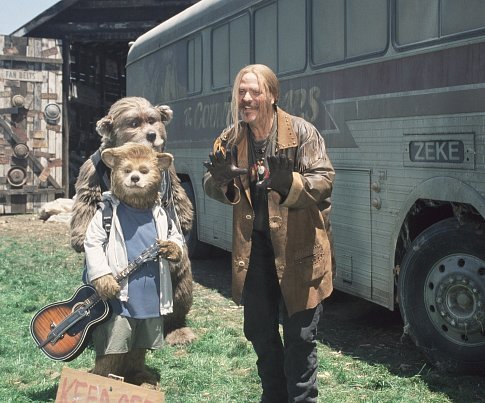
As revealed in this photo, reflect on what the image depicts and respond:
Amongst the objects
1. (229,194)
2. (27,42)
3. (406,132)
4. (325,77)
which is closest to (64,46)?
(27,42)

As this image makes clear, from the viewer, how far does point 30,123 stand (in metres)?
15.3

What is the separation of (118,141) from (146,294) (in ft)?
4.44

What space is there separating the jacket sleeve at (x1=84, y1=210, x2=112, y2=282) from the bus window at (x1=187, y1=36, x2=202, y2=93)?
185 inches

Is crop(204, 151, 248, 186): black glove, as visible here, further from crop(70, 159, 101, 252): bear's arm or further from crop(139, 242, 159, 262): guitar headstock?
crop(70, 159, 101, 252): bear's arm

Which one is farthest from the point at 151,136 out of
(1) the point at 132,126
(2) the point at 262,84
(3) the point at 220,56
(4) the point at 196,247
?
(4) the point at 196,247

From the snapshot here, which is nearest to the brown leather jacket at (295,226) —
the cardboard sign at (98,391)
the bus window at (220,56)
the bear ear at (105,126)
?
the cardboard sign at (98,391)

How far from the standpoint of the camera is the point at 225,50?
792 centimetres

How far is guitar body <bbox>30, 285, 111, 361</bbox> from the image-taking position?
4.24 m

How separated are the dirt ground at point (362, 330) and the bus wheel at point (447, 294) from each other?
233mm

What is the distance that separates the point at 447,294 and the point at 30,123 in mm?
12192

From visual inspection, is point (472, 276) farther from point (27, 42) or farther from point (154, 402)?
point (27, 42)

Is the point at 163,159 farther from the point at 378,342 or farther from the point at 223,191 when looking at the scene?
the point at 378,342

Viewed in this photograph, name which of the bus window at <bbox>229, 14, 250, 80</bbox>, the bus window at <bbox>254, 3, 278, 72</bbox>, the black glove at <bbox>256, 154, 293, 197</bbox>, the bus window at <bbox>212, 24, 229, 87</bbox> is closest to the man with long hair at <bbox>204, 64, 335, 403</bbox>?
the black glove at <bbox>256, 154, 293, 197</bbox>

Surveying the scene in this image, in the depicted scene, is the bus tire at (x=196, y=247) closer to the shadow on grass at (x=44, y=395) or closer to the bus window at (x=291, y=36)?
the bus window at (x=291, y=36)
